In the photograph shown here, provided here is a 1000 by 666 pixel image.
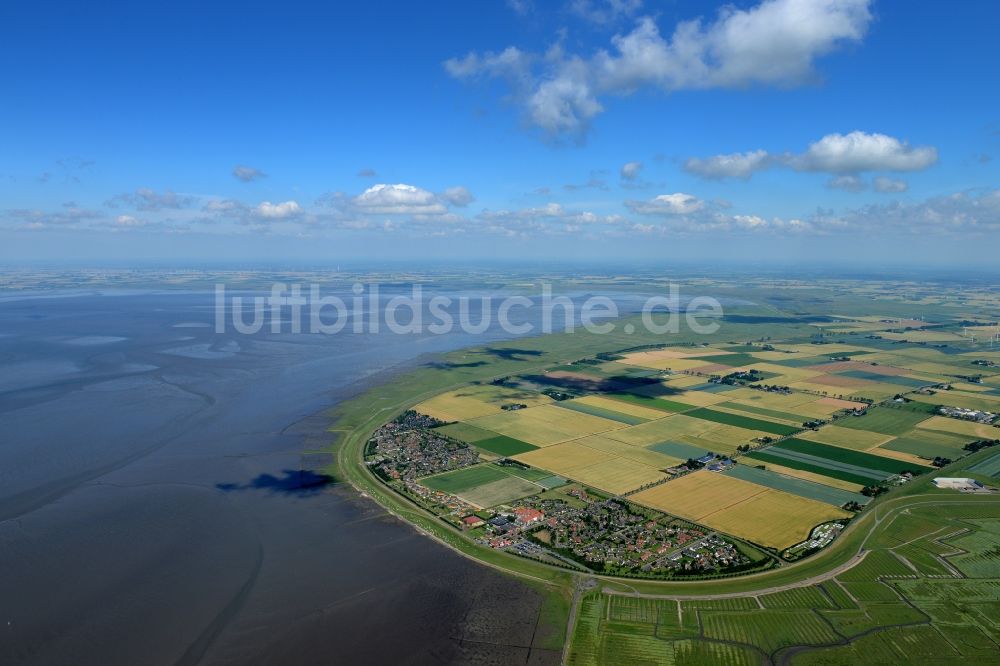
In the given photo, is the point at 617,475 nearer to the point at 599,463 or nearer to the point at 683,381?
the point at 599,463

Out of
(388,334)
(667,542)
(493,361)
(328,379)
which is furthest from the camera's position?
(388,334)

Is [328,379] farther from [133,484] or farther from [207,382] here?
[133,484]

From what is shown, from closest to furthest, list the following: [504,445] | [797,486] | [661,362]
→ [797,486]
[504,445]
[661,362]

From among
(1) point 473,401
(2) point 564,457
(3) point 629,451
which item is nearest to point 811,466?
(3) point 629,451

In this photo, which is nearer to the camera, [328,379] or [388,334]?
[328,379]

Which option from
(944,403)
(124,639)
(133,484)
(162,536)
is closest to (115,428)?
(133,484)

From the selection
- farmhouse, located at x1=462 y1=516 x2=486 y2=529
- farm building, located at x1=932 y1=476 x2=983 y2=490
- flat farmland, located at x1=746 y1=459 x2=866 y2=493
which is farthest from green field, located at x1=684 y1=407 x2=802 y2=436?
farmhouse, located at x1=462 y1=516 x2=486 y2=529
